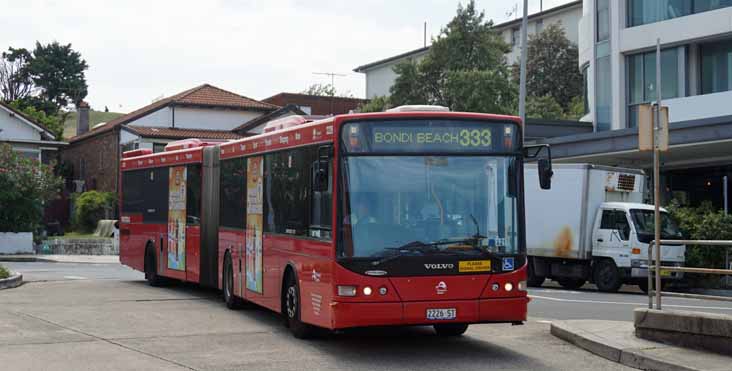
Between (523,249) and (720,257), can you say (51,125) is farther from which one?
(523,249)

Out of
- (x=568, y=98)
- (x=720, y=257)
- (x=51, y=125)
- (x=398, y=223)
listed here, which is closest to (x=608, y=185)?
(x=720, y=257)

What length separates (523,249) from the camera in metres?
12.6

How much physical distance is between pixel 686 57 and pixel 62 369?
31.5m

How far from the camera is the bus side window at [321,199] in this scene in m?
12.4

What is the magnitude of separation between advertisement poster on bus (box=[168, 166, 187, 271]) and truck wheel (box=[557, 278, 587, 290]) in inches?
431

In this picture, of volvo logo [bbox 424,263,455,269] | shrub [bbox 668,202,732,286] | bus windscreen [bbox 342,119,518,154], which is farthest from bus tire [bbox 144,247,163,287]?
shrub [bbox 668,202,732,286]

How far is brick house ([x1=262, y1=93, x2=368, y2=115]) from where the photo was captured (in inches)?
3396

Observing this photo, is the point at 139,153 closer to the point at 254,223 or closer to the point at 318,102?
the point at 254,223

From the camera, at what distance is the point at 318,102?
89.1m

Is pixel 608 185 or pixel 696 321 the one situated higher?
pixel 608 185

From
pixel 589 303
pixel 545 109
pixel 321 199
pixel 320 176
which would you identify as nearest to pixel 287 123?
pixel 321 199

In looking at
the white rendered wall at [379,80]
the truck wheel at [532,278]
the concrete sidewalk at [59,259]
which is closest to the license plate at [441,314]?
the truck wheel at [532,278]

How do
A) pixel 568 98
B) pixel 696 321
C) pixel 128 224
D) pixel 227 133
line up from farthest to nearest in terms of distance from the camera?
1. pixel 568 98
2. pixel 227 133
3. pixel 128 224
4. pixel 696 321

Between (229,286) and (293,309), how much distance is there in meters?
4.18
